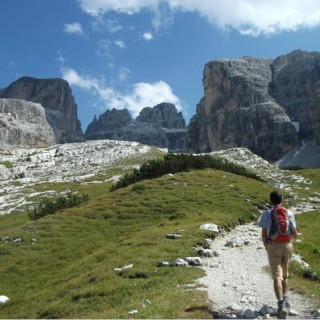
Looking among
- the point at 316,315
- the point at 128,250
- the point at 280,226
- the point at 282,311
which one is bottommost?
the point at 128,250

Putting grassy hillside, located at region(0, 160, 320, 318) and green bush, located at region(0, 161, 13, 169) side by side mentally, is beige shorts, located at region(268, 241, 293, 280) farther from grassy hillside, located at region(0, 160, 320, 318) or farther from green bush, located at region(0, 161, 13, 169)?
green bush, located at region(0, 161, 13, 169)

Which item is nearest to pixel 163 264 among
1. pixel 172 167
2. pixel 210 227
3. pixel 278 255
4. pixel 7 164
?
pixel 278 255

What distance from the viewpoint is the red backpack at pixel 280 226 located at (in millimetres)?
13141

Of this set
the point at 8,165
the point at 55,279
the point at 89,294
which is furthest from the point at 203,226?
the point at 8,165

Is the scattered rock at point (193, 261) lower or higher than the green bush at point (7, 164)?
lower

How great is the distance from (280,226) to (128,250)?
12.6m

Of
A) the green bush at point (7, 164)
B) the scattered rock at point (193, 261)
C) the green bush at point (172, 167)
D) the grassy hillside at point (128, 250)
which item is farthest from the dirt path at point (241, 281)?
the green bush at point (7, 164)

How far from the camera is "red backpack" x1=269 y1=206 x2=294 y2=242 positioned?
517 inches

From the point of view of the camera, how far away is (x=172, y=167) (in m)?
55.0

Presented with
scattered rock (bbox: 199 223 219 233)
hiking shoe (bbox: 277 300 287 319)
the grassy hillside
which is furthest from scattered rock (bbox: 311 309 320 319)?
scattered rock (bbox: 199 223 219 233)

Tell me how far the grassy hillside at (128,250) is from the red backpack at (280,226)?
2.97 meters

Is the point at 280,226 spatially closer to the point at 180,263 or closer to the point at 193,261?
the point at 180,263

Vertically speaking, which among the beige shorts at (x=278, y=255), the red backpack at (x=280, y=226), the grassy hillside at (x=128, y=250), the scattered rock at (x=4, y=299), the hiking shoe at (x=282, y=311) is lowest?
the scattered rock at (x=4, y=299)

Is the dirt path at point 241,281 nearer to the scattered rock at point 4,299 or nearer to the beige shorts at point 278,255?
the beige shorts at point 278,255
